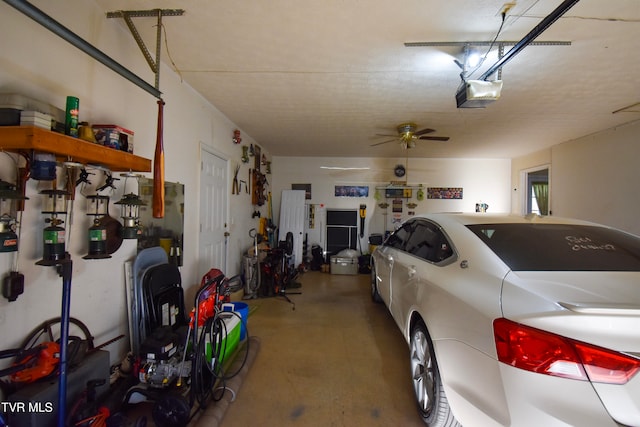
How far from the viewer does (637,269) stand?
3.92 ft

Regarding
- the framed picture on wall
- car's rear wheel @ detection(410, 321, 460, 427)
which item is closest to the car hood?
car's rear wheel @ detection(410, 321, 460, 427)

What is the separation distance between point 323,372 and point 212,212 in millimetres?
2329

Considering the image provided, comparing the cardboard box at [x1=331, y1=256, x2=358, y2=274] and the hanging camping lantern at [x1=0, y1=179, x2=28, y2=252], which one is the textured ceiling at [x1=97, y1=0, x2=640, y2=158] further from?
the cardboard box at [x1=331, y1=256, x2=358, y2=274]

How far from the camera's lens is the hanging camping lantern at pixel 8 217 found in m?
1.10

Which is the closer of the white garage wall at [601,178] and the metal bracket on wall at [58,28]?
the metal bracket on wall at [58,28]

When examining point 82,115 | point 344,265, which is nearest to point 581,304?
point 82,115

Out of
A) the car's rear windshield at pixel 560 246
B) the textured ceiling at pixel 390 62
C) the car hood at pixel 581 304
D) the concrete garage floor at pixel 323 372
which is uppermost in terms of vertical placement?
the textured ceiling at pixel 390 62

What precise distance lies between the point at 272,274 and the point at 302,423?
2580 millimetres

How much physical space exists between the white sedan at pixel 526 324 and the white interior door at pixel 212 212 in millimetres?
2457

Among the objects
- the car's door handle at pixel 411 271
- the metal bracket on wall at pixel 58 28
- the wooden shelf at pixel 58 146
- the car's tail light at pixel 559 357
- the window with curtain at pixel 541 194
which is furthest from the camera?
the window with curtain at pixel 541 194

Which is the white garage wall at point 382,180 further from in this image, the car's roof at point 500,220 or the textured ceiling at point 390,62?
the car's roof at point 500,220

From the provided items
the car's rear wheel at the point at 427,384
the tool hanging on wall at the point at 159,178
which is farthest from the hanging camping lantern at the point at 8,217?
the car's rear wheel at the point at 427,384

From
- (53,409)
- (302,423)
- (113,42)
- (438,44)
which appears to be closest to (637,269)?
(438,44)

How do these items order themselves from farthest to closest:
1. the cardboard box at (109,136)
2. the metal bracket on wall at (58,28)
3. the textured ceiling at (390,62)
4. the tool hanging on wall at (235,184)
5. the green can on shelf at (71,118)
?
the tool hanging on wall at (235,184) → the textured ceiling at (390,62) → the cardboard box at (109,136) → the green can on shelf at (71,118) → the metal bracket on wall at (58,28)
